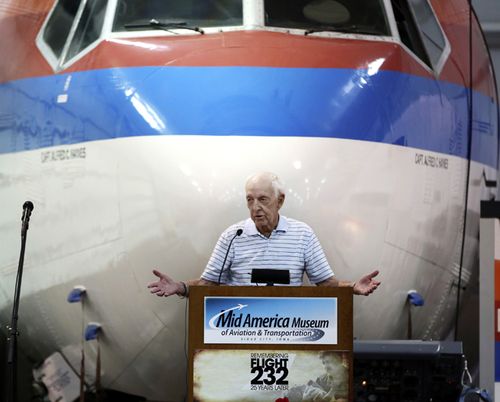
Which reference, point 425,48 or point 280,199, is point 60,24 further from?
point 425,48

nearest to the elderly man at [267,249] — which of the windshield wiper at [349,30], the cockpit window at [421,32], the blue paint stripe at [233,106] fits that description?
the blue paint stripe at [233,106]

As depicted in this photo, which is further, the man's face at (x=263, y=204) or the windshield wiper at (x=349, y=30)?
the windshield wiper at (x=349, y=30)

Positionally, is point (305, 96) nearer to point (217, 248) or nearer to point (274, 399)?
point (217, 248)

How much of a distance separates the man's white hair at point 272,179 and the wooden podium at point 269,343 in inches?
29.7

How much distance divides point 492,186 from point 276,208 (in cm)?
238

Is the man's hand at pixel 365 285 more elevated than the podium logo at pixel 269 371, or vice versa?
the man's hand at pixel 365 285

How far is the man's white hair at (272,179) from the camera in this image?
6.47m

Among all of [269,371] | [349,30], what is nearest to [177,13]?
[349,30]

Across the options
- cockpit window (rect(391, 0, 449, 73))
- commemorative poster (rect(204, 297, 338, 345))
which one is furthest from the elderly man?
cockpit window (rect(391, 0, 449, 73))

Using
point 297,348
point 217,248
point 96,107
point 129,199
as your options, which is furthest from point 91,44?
point 297,348

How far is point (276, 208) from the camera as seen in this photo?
21.6ft

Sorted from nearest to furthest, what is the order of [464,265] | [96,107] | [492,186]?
1. [96,107]
2. [464,265]
3. [492,186]

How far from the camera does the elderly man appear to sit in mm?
6555

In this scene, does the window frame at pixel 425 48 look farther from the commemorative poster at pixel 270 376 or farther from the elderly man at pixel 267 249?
the commemorative poster at pixel 270 376
